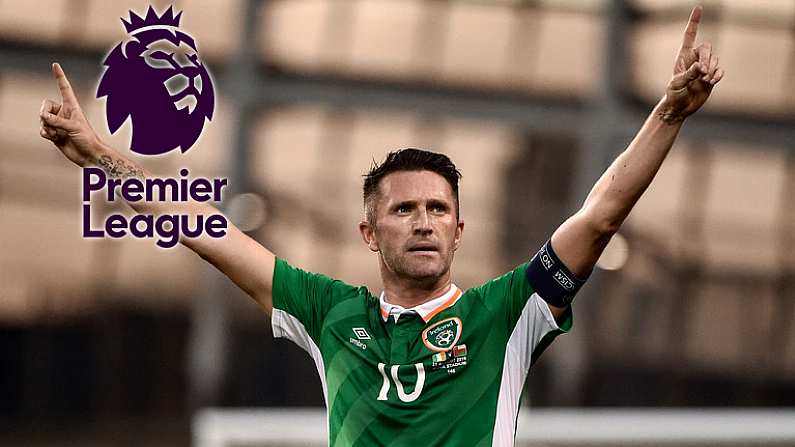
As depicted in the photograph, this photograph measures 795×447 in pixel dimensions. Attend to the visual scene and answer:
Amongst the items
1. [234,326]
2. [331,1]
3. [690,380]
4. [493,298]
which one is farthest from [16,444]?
[493,298]

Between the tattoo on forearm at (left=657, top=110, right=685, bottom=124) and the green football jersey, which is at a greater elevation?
the tattoo on forearm at (left=657, top=110, right=685, bottom=124)

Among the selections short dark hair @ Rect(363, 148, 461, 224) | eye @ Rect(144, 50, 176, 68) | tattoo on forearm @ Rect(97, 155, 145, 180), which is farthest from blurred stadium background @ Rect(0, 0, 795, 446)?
short dark hair @ Rect(363, 148, 461, 224)

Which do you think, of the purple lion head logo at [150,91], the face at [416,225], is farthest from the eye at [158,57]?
the face at [416,225]

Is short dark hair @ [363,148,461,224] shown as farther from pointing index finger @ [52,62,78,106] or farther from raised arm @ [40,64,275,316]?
pointing index finger @ [52,62,78,106]

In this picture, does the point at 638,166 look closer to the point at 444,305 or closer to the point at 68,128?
the point at 444,305

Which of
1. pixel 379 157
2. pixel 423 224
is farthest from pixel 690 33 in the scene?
pixel 379 157

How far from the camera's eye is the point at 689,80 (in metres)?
3.52

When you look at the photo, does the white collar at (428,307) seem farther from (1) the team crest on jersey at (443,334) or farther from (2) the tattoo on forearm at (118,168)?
(2) the tattoo on forearm at (118,168)

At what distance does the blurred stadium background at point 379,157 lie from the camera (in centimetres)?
1542

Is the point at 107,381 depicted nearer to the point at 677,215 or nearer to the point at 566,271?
the point at 677,215

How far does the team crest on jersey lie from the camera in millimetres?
3658

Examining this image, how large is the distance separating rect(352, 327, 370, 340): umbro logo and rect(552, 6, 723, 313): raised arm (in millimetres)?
659

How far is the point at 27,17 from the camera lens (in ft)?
50.0

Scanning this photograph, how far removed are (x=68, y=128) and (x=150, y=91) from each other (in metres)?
1.49
